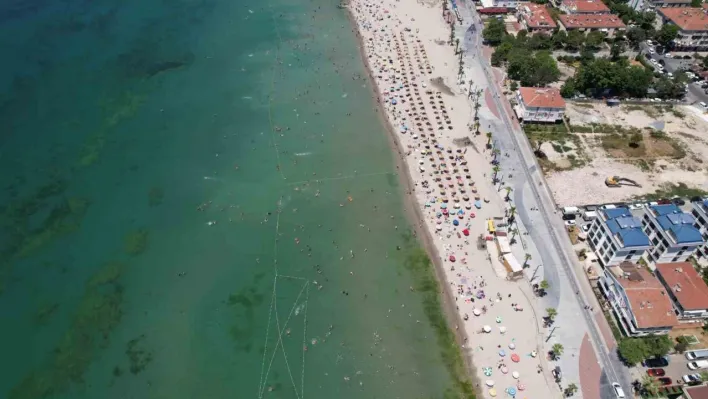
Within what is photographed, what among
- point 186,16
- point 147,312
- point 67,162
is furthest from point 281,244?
point 186,16

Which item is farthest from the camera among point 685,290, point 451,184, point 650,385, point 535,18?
point 535,18

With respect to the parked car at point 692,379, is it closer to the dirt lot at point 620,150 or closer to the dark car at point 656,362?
the dark car at point 656,362

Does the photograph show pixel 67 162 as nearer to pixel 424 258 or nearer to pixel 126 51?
pixel 126 51

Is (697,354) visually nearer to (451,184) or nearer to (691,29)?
(451,184)

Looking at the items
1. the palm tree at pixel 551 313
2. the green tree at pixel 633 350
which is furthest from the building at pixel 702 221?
the palm tree at pixel 551 313

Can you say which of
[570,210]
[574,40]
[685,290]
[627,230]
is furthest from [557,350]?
[574,40]

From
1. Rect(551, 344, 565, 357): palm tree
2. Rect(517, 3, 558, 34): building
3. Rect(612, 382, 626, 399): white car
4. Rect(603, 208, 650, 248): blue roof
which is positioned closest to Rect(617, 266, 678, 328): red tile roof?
Rect(603, 208, 650, 248): blue roof
